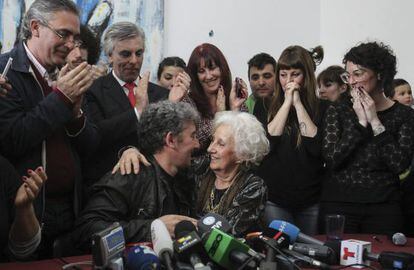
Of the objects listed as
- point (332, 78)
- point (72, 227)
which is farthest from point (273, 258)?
point (332, 78)

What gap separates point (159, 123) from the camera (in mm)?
2322

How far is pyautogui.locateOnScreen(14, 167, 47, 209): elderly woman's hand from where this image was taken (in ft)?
6.01

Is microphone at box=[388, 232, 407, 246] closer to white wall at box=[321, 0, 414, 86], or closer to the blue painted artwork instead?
the blue painted artwork

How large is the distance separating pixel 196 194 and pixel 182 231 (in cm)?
92

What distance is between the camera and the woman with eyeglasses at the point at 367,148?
2.70 meters

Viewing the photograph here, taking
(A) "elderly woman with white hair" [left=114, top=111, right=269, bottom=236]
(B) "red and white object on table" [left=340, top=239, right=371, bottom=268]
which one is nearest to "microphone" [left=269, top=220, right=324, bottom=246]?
(B) "red and white object on table" [left=340, top=239, right=371, bottom=268]

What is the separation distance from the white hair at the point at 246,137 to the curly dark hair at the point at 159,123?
0.25m

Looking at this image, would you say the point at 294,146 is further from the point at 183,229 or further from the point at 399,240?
the point at 183,229

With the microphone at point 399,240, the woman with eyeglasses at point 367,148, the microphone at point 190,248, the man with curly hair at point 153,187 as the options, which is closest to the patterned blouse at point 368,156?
the woman with eyeglasses at point 367,148

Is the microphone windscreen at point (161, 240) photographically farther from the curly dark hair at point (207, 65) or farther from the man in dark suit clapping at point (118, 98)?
the curly dark hair at point (207, 65)

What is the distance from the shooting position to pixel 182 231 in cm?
158

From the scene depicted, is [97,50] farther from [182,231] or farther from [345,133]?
[182,231]

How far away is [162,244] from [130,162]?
0.73 meters

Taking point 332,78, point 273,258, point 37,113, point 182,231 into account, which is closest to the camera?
point 273,258
